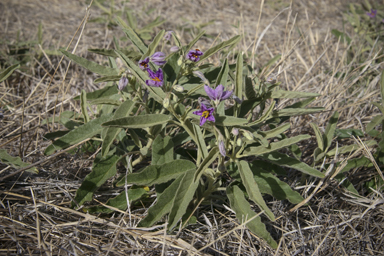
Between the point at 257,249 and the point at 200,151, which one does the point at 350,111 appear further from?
the point at 200,151

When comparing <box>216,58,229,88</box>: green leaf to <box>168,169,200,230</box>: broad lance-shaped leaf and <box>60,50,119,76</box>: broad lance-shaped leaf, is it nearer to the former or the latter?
<box>168,169,200,230</box>: broad lance-shaped leaf

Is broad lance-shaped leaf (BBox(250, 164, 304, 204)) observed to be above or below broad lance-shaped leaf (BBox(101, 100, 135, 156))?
below

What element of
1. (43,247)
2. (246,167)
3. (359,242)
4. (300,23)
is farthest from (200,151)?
(300,23)

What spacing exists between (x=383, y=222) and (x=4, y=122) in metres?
3.16

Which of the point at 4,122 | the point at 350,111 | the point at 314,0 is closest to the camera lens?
the point at 4,122

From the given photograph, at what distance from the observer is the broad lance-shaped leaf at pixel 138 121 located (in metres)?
1.42

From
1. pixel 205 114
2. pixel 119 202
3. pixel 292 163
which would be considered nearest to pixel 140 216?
pixel 119 202

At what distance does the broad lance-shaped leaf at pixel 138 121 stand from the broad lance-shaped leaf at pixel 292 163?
0.71m

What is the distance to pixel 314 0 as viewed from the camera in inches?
226

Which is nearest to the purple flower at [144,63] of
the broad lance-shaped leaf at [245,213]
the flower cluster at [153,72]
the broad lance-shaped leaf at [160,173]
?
the flower cluster at [153,72]

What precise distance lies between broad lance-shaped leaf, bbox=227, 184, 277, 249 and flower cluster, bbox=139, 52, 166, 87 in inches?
30.7

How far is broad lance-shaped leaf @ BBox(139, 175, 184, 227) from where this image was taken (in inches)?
66.1

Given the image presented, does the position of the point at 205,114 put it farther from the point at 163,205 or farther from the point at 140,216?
the point at 140,216

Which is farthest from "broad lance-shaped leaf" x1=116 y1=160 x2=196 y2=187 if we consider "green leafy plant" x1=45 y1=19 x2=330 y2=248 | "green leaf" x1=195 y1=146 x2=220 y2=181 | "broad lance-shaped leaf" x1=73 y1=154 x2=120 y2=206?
"broad lance-shaped leaf" x1=73 y1=154 x2=120 y2=206
